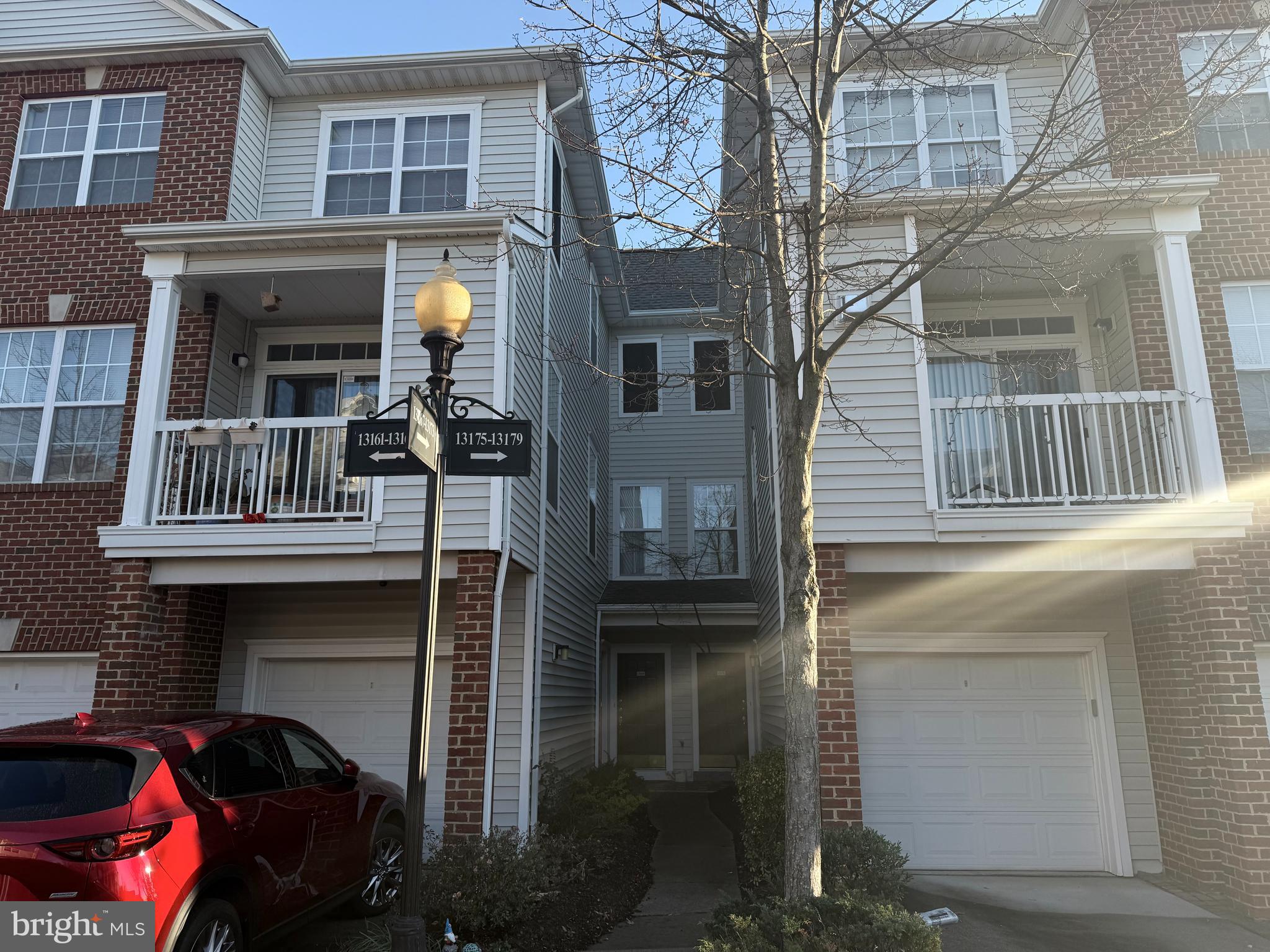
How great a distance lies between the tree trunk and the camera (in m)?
5.23

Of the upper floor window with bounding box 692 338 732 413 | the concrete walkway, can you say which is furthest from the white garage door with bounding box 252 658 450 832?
the upper floor window with bounding box 692 338 732 413

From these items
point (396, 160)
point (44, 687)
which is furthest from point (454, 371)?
point (44, 687)

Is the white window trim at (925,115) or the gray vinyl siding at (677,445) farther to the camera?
the gray vinyl siding at (677,445)

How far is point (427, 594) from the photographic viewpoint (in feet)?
15.1

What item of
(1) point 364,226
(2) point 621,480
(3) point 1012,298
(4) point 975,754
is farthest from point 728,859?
(2) point 621,480

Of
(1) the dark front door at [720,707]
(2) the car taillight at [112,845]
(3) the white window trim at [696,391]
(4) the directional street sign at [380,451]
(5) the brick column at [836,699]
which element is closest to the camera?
(2) the car taillight at [112,845]

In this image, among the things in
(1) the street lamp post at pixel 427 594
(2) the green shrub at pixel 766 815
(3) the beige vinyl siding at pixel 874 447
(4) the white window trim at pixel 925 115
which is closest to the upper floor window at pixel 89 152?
(1) the street lamp post at pixel 427 594

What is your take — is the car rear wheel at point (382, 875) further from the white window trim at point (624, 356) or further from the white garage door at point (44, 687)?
the white window trim at point (624, 356)

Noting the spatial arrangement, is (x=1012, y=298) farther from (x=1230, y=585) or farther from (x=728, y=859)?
(x=728, y=859)

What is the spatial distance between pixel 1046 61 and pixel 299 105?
→ 9196mm

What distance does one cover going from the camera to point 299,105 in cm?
1084

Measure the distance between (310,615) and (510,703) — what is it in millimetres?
2613

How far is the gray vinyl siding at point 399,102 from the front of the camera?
10273 mm

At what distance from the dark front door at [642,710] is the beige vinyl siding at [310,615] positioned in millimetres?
7351
